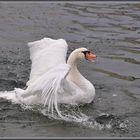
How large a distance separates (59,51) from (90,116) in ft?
5.60

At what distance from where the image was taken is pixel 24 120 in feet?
33.5

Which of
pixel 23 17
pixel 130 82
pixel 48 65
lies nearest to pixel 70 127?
pixel 48 65

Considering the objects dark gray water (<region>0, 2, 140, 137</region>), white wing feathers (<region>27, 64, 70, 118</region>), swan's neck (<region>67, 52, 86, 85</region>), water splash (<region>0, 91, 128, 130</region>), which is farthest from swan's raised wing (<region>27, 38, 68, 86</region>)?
white wing feathers (<region>27, 64, 70, 118</region>)

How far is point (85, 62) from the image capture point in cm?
1391

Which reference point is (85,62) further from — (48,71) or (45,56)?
(48,71)

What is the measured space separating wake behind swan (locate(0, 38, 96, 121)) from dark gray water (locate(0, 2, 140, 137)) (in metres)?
0.25

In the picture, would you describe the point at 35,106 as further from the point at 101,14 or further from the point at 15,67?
the point at 101,14

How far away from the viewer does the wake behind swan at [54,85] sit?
1001 cm

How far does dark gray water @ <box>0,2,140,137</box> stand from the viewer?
1000cm

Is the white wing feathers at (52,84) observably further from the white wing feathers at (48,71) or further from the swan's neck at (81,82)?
the swan's neck at (81,82)

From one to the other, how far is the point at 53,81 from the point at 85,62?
160 inches

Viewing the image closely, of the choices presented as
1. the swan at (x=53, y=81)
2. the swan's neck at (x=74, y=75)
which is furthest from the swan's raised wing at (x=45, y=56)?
the swan's neck at (x=74, y=75)

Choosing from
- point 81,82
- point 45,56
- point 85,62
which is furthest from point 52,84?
point 85,62

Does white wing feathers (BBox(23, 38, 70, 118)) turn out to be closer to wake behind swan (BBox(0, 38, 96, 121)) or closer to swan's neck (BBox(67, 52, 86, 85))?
wake behind swan (BBox(0, 38, 96, 121))
